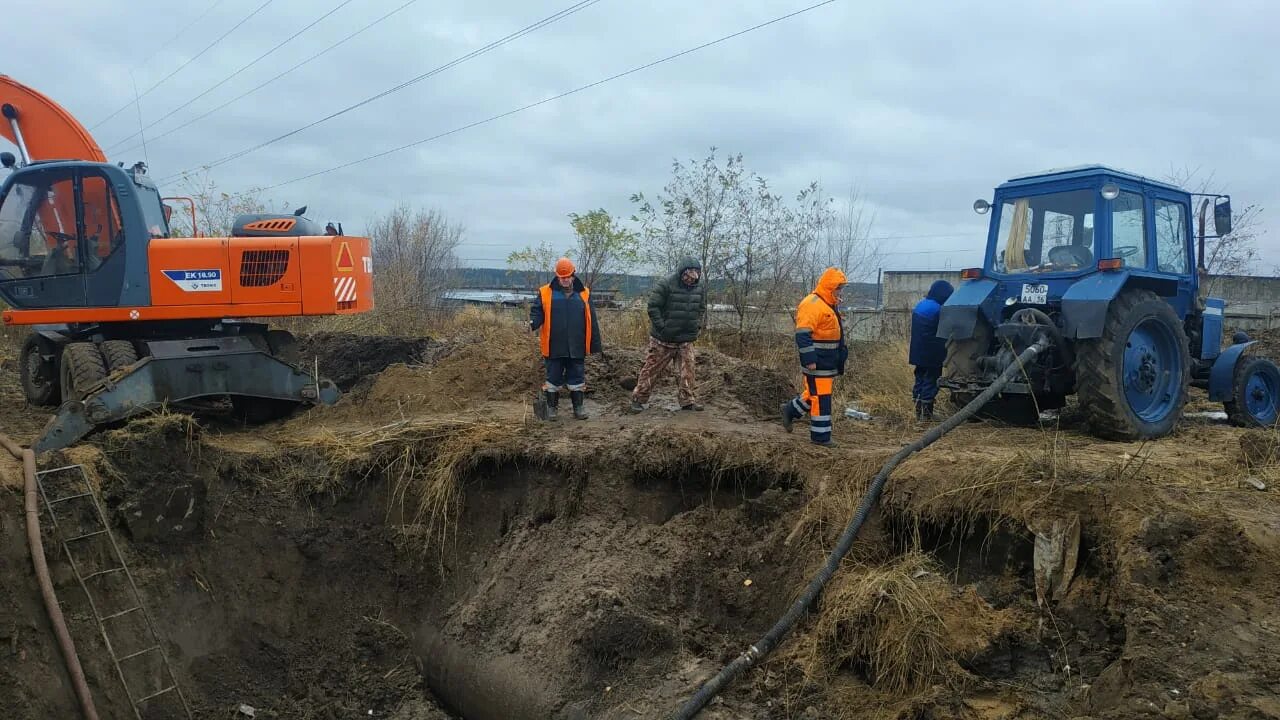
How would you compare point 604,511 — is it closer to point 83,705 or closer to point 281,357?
point 83,705

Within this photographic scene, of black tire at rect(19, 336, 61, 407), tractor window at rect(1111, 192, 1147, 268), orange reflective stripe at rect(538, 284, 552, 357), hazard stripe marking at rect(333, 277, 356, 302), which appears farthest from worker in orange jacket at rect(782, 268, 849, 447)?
black tire at rect(19, 336, 61, 407)

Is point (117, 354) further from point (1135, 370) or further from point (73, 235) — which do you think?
point (1135, 370)

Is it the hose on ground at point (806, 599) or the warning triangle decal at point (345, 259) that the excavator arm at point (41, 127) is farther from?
the hose on ground at point (806, 599)

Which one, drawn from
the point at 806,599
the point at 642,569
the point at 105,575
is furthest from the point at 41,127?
the point at 806,599

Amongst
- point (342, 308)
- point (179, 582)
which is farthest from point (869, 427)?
point (179, 582)

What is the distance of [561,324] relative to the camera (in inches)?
306

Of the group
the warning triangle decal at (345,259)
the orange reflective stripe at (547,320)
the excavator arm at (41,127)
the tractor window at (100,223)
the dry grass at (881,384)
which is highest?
the excavator arm at (41,127)

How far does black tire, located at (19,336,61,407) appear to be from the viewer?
28.9 ft

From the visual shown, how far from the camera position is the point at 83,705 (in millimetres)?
5359

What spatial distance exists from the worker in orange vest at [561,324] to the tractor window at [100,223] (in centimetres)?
388

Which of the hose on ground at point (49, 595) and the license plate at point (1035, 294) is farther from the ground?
the license plate at point (1035, 294)

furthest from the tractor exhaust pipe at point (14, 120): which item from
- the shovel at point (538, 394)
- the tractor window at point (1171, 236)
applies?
the tractor window at point (1171, 236)

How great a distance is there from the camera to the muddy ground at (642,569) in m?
4.29

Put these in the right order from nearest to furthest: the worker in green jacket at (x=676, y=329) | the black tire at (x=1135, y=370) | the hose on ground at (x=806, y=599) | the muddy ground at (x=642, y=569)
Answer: the muddy ground at (x=642, y=569)
the hose on ground at (x=806, y=599)
the black tire at (x=1135, y=370)
the worker in green jacket at (x=676, y=329)
